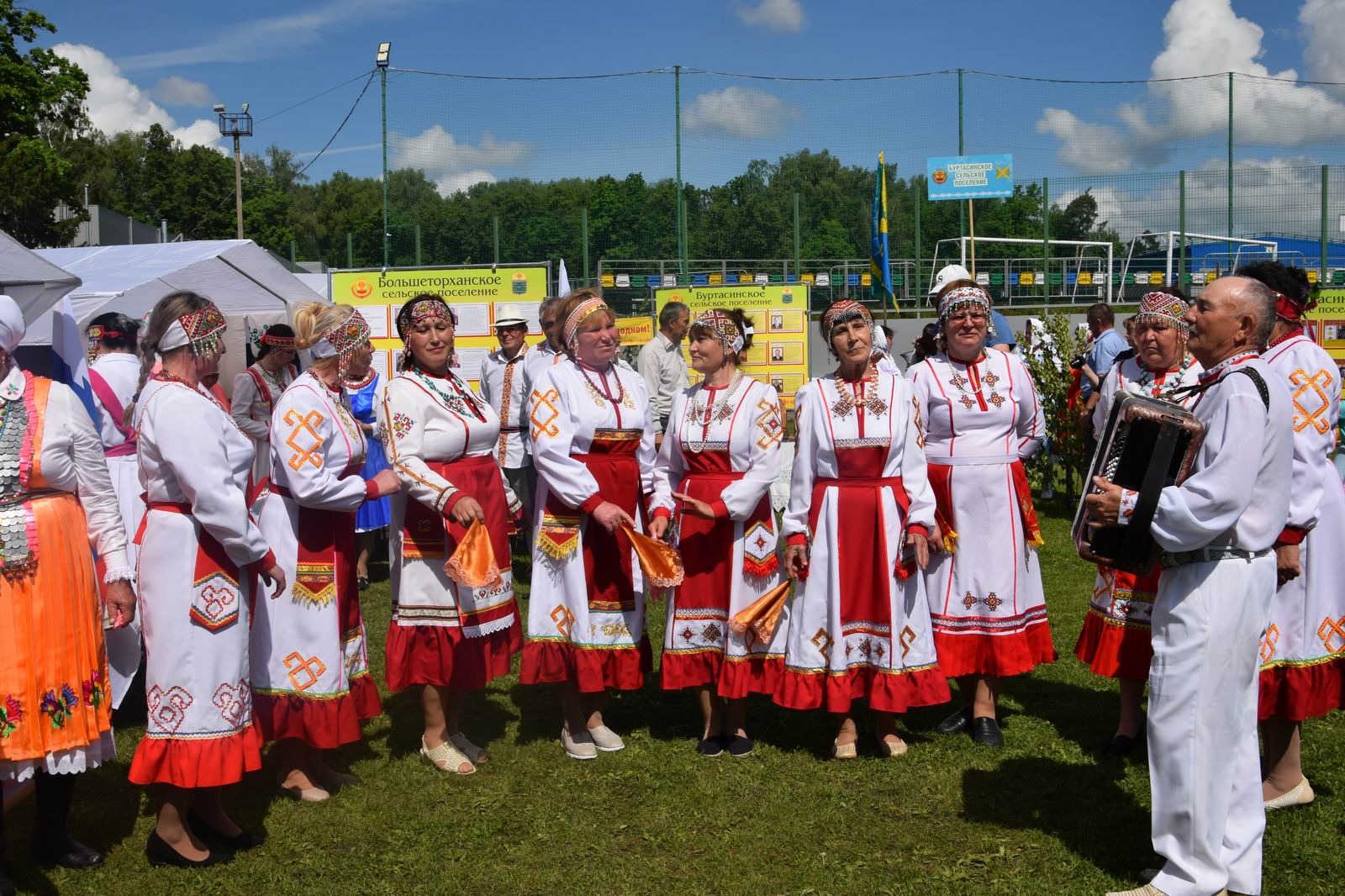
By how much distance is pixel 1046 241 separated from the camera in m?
20.7

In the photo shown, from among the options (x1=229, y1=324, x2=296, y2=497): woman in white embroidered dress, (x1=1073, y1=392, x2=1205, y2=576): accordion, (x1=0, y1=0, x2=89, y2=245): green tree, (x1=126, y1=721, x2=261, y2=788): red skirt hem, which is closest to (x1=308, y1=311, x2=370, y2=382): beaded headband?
(x1=126, y1=721, x2=261, y2=788): red skirt hem

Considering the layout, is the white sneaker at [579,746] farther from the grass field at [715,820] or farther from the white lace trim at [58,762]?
the white lace trim at [58,762]

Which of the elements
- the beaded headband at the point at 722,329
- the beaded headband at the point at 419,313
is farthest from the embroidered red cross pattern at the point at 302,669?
the beaded headband at the point at 722,329

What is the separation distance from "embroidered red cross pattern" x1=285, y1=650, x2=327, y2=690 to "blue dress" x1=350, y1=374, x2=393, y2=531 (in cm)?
340

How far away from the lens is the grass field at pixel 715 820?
13.5 feet

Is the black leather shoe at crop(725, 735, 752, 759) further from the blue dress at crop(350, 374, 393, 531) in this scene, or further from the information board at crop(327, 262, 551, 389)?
the information board at crop(327, 262, 551, 389)

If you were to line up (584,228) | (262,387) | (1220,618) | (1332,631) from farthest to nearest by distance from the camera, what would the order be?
1. (584,228)
2. (262,387)
3. (1332,631)
4. (1220,618)

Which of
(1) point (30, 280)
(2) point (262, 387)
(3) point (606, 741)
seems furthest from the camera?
(2) point (262, 387)

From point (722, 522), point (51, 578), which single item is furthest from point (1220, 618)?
point (51, 578)

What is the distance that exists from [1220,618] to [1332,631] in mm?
1398

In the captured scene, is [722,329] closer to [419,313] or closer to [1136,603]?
[419,313]

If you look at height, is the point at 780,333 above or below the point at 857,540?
above

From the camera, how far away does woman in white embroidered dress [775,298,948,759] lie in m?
5.12

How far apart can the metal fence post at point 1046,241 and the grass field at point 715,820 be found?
626 inches
